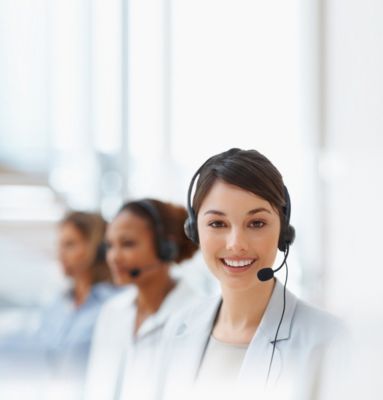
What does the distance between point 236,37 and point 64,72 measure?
481 millimetres

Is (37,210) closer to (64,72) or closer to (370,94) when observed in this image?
(64,72)

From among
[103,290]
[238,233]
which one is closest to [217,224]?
[238,233]

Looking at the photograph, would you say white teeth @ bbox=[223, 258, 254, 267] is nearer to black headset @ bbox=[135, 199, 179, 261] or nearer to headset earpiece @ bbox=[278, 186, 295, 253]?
headset earpiece @ bbox=[278, 186, 295, 253]

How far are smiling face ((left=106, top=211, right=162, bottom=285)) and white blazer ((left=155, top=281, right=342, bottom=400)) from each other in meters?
0.17

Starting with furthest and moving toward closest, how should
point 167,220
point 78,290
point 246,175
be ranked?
point 78,290, point 167,220, point 246,175

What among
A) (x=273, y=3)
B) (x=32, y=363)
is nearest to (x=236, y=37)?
(x=273, y=3)

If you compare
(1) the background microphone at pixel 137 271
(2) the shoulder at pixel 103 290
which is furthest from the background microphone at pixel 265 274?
(2) the shoulder at pixel 103 290

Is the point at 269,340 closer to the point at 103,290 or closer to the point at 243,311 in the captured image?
the point at 243,311

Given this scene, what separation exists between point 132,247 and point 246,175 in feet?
0.88

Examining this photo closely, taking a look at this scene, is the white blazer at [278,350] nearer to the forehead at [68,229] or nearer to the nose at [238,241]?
the nose at [238,241]

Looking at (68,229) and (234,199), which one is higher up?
(234,199)

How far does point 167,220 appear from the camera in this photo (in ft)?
2.42

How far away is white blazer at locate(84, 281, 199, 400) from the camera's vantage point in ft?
2.28

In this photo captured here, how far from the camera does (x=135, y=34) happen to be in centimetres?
98
